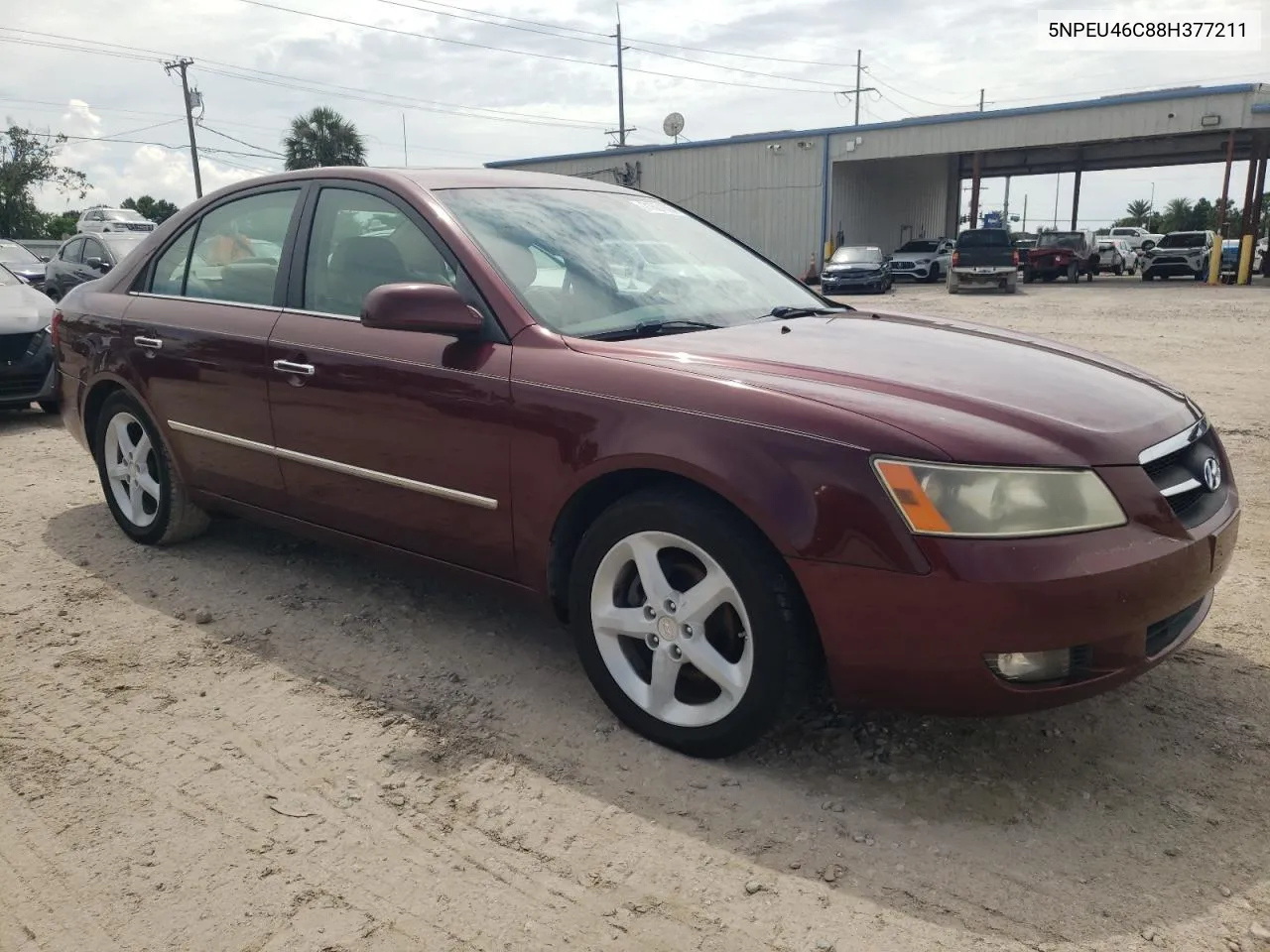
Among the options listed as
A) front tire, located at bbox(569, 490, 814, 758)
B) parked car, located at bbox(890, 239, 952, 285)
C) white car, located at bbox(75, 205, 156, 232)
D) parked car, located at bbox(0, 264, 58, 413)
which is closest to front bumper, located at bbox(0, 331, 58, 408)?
parked car, located at bbox(0, 264, 58, 413)

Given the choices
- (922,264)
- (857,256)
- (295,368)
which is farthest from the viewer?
(922,264)

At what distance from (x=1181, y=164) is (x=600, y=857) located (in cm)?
4737

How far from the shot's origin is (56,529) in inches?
191

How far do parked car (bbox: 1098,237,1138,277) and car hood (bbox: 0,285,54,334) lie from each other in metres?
33.3

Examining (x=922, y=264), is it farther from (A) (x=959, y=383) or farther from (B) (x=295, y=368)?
(A) (x=959, y=383)

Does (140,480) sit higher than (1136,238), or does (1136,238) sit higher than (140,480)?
(1136,238)

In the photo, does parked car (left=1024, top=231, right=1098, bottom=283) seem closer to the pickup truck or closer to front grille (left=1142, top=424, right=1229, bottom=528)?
the pickup truck

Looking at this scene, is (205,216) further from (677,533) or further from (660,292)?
(677,533)

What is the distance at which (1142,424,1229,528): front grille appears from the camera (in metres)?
2.42

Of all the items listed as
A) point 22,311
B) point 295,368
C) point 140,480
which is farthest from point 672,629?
point 22,311

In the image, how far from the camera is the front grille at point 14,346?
7.44 metres

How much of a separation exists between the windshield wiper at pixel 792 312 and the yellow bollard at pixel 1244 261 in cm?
2761

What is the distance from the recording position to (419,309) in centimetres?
282

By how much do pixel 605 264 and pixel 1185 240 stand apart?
31118 mm
